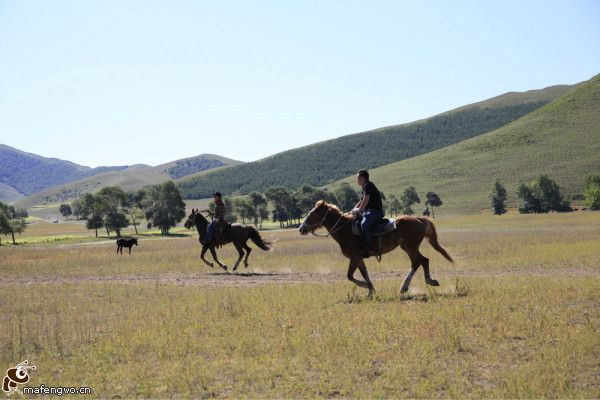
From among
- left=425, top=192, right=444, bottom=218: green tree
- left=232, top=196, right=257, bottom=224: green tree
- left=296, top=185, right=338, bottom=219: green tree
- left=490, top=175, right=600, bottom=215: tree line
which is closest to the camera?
left=490, top=175, right=600, bottom=215: tree line

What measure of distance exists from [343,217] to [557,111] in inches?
7263

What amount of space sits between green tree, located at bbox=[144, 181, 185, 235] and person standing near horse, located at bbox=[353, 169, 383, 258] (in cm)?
7755

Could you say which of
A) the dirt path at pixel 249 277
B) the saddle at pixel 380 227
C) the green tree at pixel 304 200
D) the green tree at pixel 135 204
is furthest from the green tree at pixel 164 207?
the saddle at pixel 380 227

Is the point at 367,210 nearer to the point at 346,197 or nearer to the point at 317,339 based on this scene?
the point at 317,339

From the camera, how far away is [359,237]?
1379 cm

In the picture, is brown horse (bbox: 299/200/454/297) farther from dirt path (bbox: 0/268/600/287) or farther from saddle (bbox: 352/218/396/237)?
dirt path (bbox: 0/268/600/287)

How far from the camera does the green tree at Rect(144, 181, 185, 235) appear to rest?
3450 inches

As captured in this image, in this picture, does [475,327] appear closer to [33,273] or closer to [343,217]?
[343,217]

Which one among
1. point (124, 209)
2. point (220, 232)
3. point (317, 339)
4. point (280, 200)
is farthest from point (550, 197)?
point (317, 339)

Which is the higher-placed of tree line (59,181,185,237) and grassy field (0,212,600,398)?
tree line (59,181,185,237)

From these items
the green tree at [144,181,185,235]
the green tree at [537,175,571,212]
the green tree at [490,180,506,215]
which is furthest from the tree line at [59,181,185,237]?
the green tree at [537,175,571,212]

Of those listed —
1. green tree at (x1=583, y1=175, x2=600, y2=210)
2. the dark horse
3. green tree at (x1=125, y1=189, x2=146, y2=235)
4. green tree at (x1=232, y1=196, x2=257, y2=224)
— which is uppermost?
green tree at (x1=125, y1=189, x2=146, y2=235)

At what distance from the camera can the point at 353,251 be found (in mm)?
13680

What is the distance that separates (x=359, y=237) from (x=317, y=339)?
4984 mm
